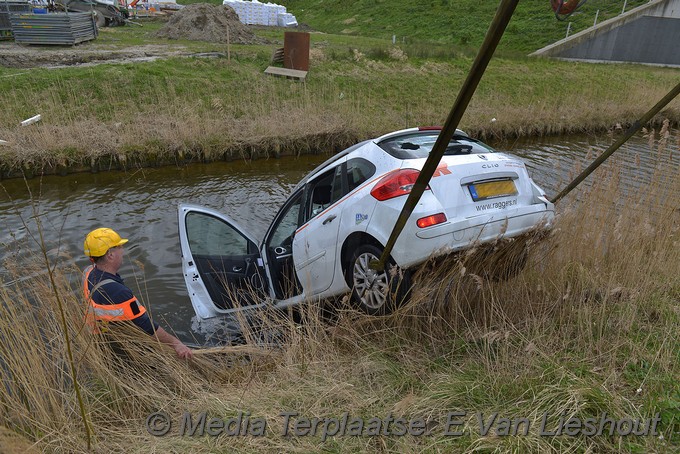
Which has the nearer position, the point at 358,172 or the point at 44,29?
the point at 358,172

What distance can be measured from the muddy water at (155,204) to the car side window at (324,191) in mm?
2275

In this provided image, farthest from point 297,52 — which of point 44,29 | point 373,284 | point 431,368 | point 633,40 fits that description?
point 633,40

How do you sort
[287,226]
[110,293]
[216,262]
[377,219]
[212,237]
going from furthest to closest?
[212,237]
[216,262]
[287,226]
[377,219]
[110,293]

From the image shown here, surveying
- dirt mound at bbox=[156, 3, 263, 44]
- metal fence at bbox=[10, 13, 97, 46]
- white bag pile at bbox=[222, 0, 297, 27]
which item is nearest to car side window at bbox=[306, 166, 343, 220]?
metal fence at bbox=[10, 13, 97, 46]

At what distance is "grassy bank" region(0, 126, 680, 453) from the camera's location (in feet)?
8.55

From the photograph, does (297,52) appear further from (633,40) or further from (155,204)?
(633,40)

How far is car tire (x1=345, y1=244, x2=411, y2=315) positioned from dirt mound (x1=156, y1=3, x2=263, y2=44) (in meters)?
21.8

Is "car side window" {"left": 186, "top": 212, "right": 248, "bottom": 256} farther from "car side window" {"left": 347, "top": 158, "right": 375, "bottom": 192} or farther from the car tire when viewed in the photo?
the car tire

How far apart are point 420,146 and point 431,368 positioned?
2.02 metres

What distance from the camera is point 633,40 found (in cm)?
2922

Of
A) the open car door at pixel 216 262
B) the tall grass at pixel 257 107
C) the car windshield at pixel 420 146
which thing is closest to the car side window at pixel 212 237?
the open car door at pixel 216 262

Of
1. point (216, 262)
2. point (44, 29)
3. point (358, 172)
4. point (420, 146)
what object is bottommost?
point (216, 262)

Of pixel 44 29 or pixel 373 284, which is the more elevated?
pixel 44 29

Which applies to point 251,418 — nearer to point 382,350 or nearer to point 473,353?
point 382,350
